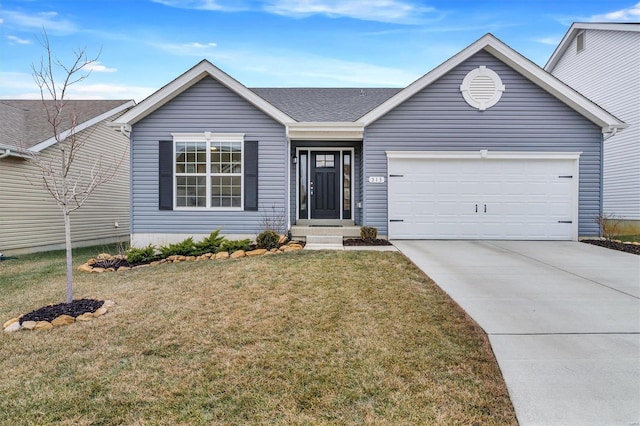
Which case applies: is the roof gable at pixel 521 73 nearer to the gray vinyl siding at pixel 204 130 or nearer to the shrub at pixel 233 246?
the gray vinyl siding at pixel 204 130

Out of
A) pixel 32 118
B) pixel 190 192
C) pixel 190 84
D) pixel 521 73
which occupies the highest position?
pixel 521 73

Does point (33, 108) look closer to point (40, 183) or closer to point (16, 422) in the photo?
point (40, 183)

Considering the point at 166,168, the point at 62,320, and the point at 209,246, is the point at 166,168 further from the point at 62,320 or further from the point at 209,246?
the point at 62,320

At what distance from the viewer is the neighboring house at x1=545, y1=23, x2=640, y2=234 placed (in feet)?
40.2

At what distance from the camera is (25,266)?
816 cm

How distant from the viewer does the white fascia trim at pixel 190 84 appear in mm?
8930

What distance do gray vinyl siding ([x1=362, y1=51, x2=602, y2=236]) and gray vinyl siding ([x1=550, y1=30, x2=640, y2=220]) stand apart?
4.38 m

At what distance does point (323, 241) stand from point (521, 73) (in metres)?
6.79

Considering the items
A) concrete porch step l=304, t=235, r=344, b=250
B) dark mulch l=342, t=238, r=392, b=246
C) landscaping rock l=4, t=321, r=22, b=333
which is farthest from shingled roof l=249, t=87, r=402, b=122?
landscaping rock l=4, t=321, r=22, b=333

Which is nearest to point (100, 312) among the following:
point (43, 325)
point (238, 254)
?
point (43, 325)

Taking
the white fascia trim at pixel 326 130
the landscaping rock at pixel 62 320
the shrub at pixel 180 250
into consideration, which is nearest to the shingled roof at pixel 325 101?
the white fascia trim at pixel 326 130

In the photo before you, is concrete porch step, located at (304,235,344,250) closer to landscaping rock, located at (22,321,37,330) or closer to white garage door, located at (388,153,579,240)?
white garage door, located at (388,153,579,240)

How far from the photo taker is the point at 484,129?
31.2ft

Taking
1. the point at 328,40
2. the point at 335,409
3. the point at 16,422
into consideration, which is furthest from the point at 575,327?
the point at 328,40
